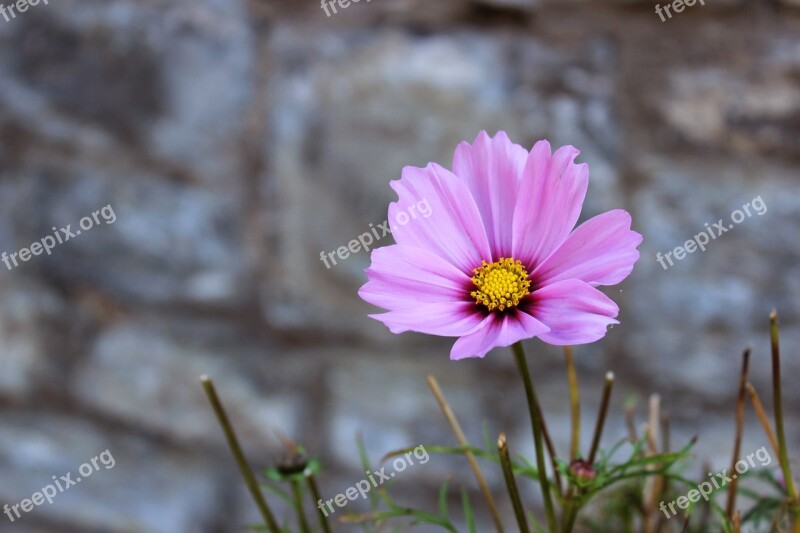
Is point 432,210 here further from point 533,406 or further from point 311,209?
point 311,209

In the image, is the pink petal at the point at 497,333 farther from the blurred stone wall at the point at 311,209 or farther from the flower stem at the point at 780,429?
the blurred stone wall at the point at 311,209

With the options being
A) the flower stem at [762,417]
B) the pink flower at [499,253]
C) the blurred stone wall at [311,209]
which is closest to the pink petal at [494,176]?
the pink flower at [499,253]

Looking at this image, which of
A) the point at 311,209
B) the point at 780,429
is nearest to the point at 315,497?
the point at 780,429

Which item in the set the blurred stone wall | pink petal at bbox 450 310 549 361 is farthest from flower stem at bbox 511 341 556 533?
the blurred stone wall

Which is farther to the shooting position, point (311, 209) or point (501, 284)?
point (311, 209)

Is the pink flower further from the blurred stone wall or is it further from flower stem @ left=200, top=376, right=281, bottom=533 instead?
the blurred stone wall

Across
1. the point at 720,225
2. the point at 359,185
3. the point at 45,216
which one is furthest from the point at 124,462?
the point at 720,225
